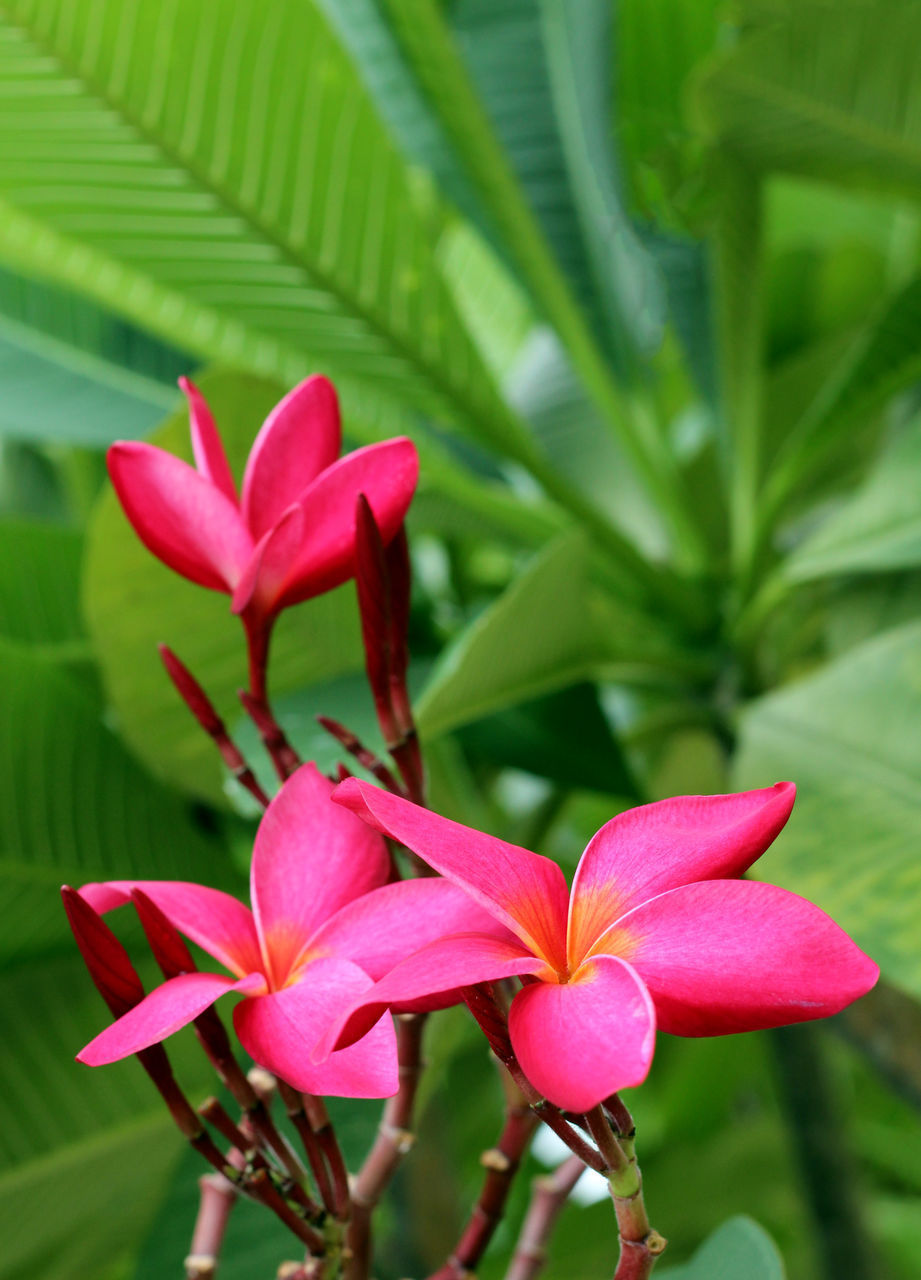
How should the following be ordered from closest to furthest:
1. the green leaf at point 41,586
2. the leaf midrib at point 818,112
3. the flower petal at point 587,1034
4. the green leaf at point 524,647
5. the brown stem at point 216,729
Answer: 1. the flower petal at point 587,1034
2. the brown stem at point 216,729
3. the green leaf at point 524,647
4. the leaf midrib at point 818,112
5. the green leaf at point 41,586

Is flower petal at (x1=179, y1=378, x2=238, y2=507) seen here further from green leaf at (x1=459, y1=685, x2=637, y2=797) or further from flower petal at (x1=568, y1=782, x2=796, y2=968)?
green leaf at (x1=459, y1=685, x2=637, y2=797)

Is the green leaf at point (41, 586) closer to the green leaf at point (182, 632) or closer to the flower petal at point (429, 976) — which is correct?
the green leaf at point (182, 632)

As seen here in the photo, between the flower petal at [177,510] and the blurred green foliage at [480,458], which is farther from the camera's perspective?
the blurred green foliage at [480,458]

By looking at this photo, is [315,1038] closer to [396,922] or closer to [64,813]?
[396,922]

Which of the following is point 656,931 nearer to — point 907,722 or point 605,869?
point 605,869

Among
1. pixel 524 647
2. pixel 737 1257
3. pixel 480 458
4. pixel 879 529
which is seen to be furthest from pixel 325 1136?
pixel 480 458

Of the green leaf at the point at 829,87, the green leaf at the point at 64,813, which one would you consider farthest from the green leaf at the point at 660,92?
the green leaf at the point at 64,813

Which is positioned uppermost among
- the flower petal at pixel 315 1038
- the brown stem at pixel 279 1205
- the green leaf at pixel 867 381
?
the flower petal at pixel 315 1038
